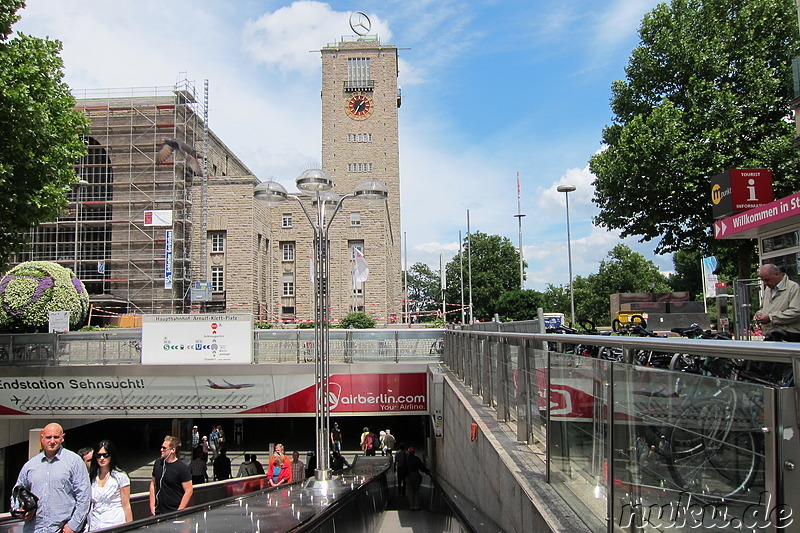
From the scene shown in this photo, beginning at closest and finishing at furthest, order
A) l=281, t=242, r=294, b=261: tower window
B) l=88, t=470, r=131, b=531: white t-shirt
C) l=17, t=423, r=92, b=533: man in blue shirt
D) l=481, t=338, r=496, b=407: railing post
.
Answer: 1. l=17, t=423, r=92, b=533: man in blue shirt
2. l=88, t=470, r=131, b=531: white t-shirt
3. l=481, t=338, r=496, b=407: railing post
4. l=281, t=242, r=294, b=261: tower window

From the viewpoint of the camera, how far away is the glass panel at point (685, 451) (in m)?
1.89

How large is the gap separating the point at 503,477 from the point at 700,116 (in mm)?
20654

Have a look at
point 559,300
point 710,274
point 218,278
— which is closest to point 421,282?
point 559,300

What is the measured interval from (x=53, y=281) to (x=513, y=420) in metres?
22.2

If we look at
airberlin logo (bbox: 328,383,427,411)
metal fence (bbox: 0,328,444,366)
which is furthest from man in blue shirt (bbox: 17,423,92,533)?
airberlin logo (bbox: 328,383,427,411)

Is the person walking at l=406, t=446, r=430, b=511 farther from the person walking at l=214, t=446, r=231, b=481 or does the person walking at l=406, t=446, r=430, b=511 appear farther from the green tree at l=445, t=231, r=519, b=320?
the green tree at l=445, t=231, r=519, b=320

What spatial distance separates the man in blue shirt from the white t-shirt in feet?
1.27

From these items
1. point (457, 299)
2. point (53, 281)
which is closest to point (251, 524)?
point (53, 281)

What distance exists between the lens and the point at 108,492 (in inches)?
215

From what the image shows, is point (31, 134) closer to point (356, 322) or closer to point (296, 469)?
point (296, 469)

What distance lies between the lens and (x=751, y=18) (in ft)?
70.6

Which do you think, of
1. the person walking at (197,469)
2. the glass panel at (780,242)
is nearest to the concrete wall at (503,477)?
the person walking at (197,469)

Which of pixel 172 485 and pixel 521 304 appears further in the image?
pixel 521 304

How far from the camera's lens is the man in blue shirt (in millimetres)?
4824
